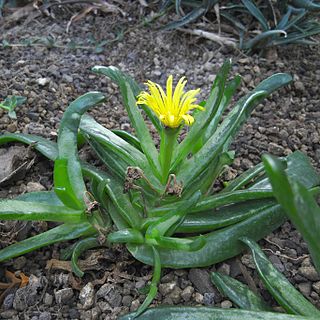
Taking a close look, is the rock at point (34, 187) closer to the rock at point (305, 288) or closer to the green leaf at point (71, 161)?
the green leaf at point (71, 161)

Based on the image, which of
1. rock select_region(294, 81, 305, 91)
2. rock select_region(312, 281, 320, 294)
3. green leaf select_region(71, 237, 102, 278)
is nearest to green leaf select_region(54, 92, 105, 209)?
green leaf select_region(71, 237, 102, 278)

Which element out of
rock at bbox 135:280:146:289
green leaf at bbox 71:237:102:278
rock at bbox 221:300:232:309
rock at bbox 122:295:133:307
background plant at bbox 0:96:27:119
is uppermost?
background plant at bbox 0:96:27:119

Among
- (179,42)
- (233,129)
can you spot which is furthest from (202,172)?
(179,42)

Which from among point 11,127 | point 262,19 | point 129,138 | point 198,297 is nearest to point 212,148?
point 129,138

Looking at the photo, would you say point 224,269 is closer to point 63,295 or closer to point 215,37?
point 63,295

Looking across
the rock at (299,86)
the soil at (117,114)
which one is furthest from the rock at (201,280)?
the rock at (299,86)

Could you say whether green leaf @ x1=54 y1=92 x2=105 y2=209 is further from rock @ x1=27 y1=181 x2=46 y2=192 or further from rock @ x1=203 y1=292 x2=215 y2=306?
rock @ x1=203 y1=292 x2=215 y2=306
